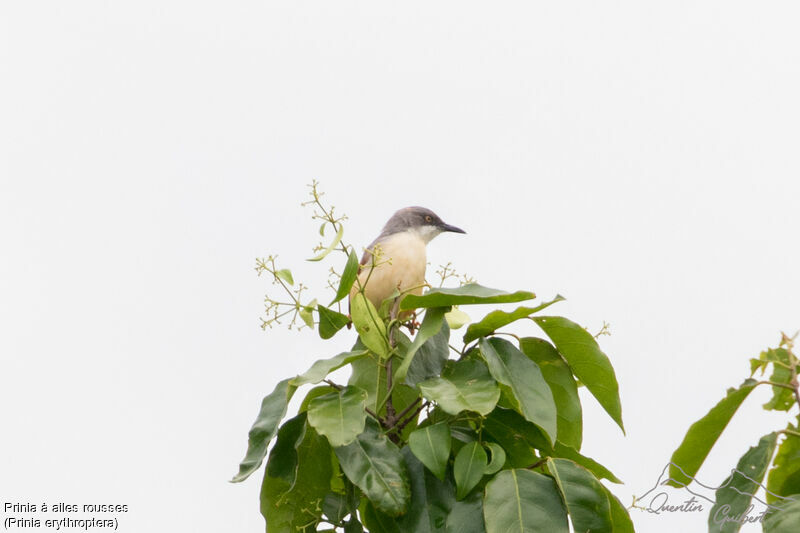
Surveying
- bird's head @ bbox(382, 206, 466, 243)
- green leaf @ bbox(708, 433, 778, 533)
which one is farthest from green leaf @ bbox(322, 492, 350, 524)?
bird's head @ bbox(382, 206, 466, 243)

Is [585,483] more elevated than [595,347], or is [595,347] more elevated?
[595,347]

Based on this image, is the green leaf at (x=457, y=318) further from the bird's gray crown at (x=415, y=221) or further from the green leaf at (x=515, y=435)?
the bird's gray crown at (x=415, y=221)

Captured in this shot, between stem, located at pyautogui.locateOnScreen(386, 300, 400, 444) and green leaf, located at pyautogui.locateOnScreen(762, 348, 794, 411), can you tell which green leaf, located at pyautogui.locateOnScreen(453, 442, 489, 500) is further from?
green leaf, located at pyautogui.locateOnScreen(762, 348, 794, 411)

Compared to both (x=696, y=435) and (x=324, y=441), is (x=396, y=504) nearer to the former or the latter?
(x=324, y=441)

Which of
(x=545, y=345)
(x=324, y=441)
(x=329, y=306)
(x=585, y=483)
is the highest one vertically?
(x=329, y=306)

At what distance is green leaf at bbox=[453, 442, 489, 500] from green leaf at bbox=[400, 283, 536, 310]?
1.57 ft

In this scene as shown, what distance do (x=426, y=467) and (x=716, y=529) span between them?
942 mm

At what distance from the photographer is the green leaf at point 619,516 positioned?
3.18 m

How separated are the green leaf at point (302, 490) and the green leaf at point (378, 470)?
27 cm

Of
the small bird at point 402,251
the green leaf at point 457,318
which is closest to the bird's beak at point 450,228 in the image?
the small bird at point 402,251

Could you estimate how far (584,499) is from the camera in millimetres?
3080

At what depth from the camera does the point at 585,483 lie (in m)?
3.11

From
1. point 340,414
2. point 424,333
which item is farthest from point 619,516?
point 340,414

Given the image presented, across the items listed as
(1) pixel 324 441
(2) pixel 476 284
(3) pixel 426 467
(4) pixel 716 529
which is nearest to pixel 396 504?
(3) pixel 426 467
